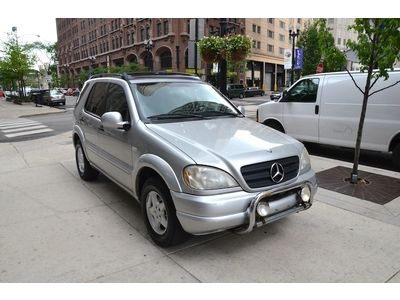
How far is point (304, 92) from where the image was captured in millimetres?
7730

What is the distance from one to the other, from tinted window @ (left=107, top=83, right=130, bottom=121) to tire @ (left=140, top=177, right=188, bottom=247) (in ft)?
3.32

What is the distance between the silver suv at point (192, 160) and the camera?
307cm

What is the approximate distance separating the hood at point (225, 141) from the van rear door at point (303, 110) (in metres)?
3.75

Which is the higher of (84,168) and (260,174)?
(260,174)

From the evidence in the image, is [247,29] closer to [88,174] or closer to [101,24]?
[101,24]

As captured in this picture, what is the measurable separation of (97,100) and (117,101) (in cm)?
87

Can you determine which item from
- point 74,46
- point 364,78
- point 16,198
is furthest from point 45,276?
point 74,46

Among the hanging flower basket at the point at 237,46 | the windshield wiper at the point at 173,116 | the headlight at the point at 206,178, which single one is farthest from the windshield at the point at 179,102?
the hanging flower basket at the point at 237,46

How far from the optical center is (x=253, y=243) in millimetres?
3611

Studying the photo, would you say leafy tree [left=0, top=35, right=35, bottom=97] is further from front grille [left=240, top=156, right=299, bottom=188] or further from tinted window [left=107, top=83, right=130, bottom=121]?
front grille [left=240, top=156, right=299, bottom=188]

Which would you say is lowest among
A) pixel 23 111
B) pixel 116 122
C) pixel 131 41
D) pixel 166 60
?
pixel 23 111

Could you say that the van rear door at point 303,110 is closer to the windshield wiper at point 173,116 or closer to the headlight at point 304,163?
the headlight at point 304,163

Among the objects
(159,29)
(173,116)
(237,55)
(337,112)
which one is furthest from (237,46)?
(159,29)

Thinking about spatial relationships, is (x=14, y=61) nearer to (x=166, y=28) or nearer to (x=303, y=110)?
(x=166, y=28)
